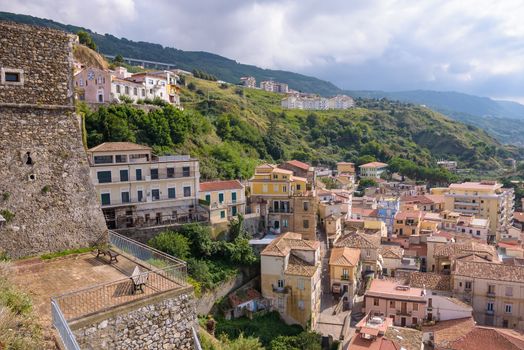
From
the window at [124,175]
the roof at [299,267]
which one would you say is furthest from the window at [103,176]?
the roof at [299,267]

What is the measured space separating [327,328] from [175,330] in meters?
24.7

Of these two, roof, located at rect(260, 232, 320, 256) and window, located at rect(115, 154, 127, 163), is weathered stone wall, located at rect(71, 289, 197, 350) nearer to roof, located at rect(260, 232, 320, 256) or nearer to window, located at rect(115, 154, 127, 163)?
roof, located at rect(260, 232, 320, 256)

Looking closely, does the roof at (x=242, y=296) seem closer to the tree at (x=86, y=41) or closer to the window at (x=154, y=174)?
the window at (x=154, y=174)

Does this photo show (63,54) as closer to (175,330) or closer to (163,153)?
(175,330)

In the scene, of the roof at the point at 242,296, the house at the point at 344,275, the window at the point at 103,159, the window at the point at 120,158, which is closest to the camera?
the roof at the point at 242,296

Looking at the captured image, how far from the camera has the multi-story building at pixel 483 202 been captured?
2569 inches

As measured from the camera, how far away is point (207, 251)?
3066cm

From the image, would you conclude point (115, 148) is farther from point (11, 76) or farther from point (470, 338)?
point (470, 338)

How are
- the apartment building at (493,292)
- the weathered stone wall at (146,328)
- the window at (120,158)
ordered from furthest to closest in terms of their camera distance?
the apartment building at (493,292), the window at (120,158), the weathered stone wall at (146,328)

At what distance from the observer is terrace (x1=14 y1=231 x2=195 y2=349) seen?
26.2ft

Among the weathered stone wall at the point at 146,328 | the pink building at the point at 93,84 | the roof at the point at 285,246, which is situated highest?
the pink building at the point at 93,84

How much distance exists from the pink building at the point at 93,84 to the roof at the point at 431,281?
134 feet

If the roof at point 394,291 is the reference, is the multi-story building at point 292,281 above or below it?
above

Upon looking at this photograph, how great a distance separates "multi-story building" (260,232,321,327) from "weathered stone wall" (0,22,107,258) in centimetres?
2016
